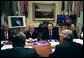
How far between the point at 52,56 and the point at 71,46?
0.30 metres

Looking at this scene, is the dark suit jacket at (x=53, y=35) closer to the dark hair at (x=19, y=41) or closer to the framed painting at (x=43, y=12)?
the framed painting at (x=43, y=12)

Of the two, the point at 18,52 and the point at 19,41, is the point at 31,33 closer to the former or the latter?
the point at 19,41

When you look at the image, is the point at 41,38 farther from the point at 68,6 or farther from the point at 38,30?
the point at 68,6

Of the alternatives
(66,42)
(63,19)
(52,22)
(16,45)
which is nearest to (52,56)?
(66,42)

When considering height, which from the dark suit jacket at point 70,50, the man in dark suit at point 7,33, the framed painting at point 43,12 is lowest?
the dark suit jacket at point 70,50

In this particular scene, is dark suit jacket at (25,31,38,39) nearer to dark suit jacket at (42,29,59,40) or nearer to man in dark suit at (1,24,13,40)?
dark suit jacket at (42,29,59,40)

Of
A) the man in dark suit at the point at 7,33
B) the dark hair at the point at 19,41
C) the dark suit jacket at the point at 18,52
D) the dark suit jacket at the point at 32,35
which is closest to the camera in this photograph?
the dark suit jacket at the point at 18,52

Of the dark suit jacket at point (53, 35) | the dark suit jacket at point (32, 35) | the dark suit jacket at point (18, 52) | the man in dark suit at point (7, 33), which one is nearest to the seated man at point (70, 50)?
the dark suit jacket at point (18, 52)

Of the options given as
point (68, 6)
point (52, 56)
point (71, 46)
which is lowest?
point (52, 56)

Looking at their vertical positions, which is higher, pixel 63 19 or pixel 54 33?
pixel 63 19

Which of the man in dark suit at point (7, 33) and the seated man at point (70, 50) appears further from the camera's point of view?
the man in dark suit at point (7, 33)

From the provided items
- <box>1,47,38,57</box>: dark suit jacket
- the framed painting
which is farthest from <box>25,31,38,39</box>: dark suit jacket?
<box>1,47,38,57</box>: dark suit jacket

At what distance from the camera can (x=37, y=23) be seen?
345cm

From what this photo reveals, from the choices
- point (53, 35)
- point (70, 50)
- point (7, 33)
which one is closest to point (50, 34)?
point (53, 35)
